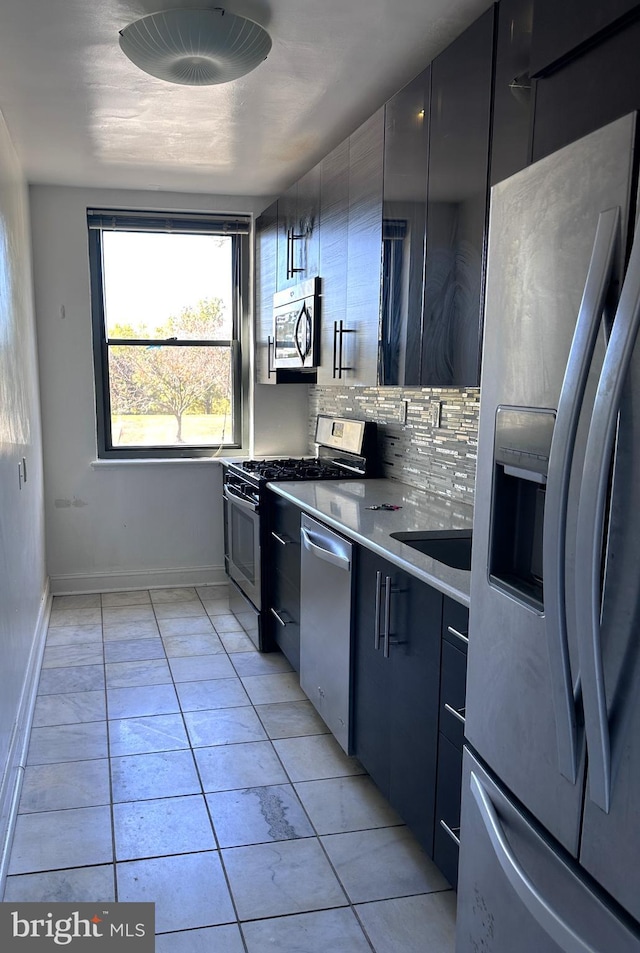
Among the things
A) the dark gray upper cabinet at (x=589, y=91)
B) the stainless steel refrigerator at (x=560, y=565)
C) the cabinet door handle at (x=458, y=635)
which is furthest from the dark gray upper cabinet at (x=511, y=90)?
the cabinet door handle at (x=458, y=635)

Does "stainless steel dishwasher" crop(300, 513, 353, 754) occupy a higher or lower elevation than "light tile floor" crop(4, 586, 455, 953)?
higher

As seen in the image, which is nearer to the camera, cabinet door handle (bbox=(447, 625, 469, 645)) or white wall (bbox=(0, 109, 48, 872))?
cabinet door handle (bbox=(447, 625, 469, 645))

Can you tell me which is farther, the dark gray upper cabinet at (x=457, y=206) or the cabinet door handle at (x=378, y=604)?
the cabinet door handle at (x=378, y=604)

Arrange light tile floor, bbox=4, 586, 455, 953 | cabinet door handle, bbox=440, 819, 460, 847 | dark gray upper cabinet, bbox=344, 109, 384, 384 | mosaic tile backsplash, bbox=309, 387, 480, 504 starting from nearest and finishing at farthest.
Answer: cabinet door handle, bbox=440, 819, 460, 847
light tile floor, bbox=4, 586, 455, 953
dark gray upper cabinet, bbox=344, 109, 384, 384
mosaic tile backsplash, bbox=309, 387, 480, 504

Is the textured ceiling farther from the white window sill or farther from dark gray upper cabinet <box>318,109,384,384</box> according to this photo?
the white window sill

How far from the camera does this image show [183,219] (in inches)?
183

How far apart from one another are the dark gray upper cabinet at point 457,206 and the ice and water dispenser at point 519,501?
89 centimetres

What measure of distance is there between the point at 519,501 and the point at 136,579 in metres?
3.97

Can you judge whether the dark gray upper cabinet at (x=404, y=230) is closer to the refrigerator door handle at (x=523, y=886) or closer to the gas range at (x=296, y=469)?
the gas range at (x=296, y=469)

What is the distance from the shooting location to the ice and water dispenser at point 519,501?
1180mm

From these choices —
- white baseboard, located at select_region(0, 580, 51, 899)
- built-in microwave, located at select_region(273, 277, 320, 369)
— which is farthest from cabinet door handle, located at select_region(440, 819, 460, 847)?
built-in microwave, located at select_region(273, 277, 320, 369)

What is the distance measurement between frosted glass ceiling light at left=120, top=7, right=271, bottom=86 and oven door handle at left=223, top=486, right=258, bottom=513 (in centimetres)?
193

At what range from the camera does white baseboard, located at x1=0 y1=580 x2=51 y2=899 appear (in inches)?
83.0

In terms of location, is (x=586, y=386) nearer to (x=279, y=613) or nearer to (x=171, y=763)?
(x=171, y=763)
